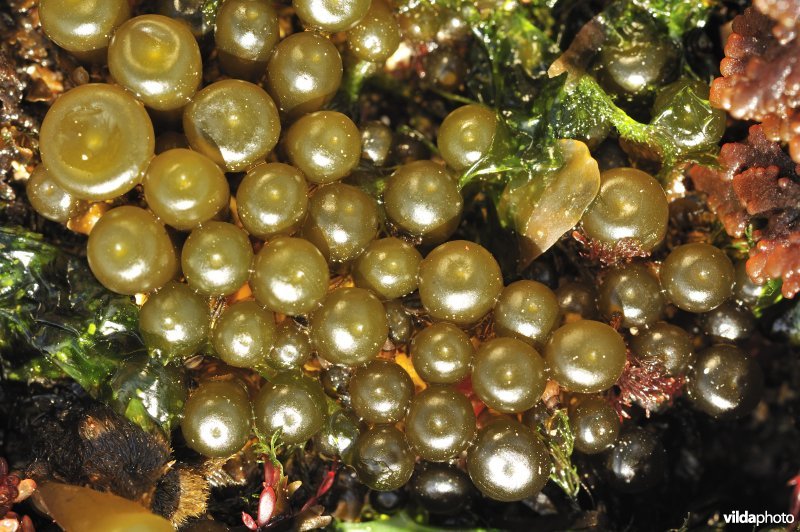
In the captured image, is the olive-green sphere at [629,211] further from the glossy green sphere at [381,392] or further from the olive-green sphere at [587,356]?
the glossy green sphere at [381,392]

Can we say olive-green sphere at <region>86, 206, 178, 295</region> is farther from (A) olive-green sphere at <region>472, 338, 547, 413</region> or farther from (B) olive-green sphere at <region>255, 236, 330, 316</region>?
(A) olive-green sphere at <region>472, 338, 547, 413</region>

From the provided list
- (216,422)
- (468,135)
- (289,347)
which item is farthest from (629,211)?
(216,422)

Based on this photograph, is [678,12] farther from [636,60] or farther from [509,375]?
[509,375]

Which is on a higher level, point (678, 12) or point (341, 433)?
point (678, 12)

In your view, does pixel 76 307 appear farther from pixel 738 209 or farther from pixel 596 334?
pixel 738 209

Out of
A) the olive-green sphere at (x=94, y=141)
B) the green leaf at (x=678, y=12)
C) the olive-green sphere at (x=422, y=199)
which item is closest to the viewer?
the olive-green sphere at (x=94, y=141)

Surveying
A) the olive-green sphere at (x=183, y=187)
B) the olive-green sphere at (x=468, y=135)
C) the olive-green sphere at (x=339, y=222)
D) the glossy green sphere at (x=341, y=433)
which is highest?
the olive-green sphere at (x=468, y=135)

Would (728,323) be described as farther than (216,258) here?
Yes

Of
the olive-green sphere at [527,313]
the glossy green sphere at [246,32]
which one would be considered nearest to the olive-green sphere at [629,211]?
the olive-green sphere at [527,313]
